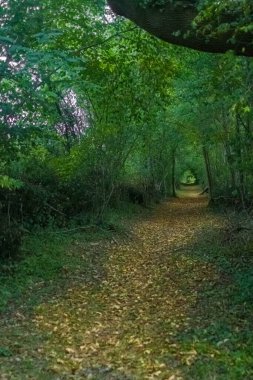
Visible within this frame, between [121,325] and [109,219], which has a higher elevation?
[109,219]

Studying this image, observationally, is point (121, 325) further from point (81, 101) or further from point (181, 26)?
point (81, 101)

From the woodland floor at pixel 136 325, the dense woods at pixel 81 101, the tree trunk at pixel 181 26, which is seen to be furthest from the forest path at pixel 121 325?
the tree trunk at pixel 181 26

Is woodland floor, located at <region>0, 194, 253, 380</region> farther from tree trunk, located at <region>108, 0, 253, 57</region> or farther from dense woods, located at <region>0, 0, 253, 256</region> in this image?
tree trunk, located at <region>108, 0, 253, 57</region>

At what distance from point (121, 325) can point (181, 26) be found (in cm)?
454

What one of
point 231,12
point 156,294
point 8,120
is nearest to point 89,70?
point 8,120

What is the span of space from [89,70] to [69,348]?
1053 cm

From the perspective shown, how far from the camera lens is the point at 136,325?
7.10 metres

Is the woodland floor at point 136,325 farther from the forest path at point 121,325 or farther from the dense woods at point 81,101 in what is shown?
the dense woods at point 81,101

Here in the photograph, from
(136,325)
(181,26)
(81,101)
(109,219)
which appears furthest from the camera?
(81,101)

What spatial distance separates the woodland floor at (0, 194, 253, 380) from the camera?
546 centimetres

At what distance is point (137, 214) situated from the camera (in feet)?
75.2

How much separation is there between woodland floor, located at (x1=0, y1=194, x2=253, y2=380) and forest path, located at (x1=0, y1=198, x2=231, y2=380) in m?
0.01

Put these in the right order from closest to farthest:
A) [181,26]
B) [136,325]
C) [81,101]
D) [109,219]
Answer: [181,26]
[136,325]
[109,219]
[81,101]

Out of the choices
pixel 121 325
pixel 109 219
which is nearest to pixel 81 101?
pixel 109 219
